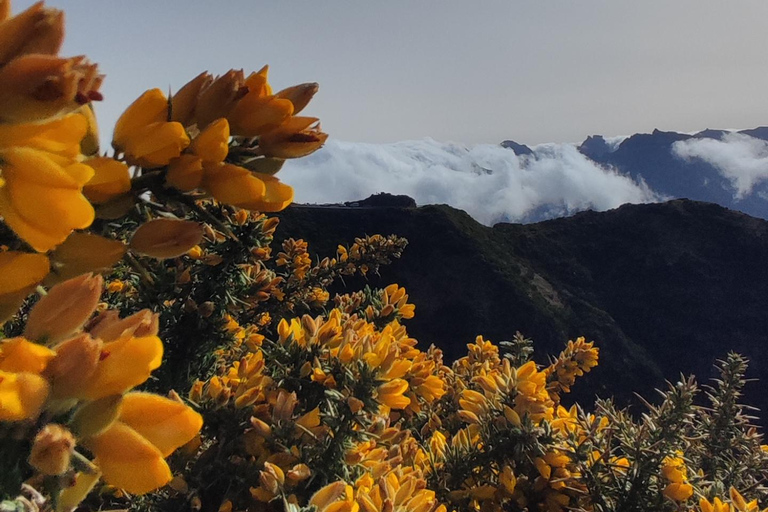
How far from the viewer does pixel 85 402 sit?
0.43 m

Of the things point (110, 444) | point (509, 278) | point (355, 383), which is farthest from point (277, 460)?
point (509, 278)

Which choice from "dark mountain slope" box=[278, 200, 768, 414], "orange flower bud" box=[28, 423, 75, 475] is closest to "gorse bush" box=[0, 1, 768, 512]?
"orange flower bud" box=[28, 423, 75, 475]

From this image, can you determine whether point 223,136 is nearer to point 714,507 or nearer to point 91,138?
point 91,138

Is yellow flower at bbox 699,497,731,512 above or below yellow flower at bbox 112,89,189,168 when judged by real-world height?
below

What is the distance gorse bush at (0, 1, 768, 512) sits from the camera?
15.5 inches

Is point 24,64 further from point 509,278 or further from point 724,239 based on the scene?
point 724,239

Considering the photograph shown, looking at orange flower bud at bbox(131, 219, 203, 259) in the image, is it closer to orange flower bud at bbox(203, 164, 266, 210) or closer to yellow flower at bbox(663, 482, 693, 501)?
orange flower bud at bbox(203, 164, 266, 210)

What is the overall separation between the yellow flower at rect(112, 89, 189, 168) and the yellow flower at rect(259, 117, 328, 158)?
0.10 meters

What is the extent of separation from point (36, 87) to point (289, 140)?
27cm

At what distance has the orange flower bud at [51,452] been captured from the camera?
1.23ft

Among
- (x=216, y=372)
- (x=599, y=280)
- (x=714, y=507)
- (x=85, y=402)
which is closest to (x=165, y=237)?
(x=85, y=402)

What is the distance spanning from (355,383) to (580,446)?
2.79 ft

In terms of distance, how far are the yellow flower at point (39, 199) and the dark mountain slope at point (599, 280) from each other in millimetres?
19545

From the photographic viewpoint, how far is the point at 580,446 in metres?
1.70
